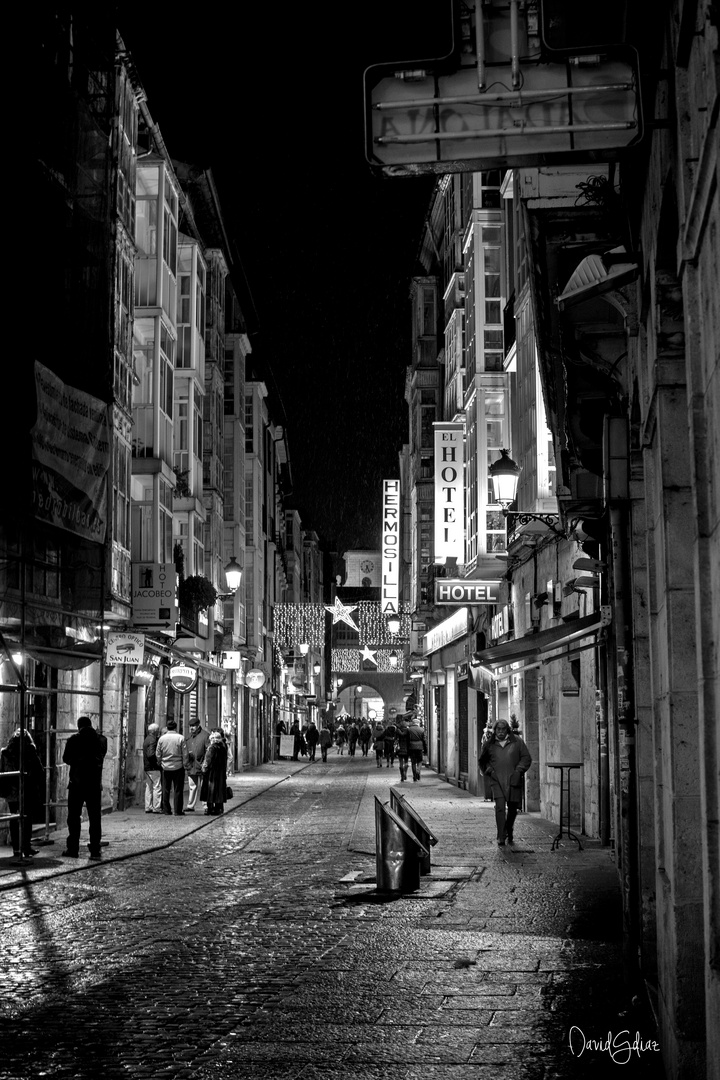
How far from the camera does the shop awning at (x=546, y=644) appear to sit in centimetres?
1695

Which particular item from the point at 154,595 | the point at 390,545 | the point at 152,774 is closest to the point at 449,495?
the point at 154,595

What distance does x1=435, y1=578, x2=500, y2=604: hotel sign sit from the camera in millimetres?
29281

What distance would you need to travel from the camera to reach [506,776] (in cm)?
1880

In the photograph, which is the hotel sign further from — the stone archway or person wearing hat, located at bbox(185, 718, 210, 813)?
the stone archway

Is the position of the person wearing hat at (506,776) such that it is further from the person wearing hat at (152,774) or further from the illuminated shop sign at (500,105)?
the illuminated shop sign at (500,105)

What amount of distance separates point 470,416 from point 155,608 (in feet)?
29.8

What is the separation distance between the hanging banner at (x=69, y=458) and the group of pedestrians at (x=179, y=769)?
504 cm

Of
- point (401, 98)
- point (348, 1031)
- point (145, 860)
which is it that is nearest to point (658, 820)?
point (348, 1031)

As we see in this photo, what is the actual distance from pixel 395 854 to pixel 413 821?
95 centimetres

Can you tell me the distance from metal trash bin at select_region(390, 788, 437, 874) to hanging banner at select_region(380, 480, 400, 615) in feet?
152

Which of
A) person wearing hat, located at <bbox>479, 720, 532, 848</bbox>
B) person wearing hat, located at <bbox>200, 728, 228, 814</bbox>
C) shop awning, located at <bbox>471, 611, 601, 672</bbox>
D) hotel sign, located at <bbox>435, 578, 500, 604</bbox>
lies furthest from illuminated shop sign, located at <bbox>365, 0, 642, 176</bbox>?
hotel sign, located at <bbox>435, 578, 500, 604</bbox>

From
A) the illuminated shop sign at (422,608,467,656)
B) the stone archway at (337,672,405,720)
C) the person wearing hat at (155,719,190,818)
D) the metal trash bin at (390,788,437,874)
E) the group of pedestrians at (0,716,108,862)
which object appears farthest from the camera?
the stone archway at (337,672,405,720)

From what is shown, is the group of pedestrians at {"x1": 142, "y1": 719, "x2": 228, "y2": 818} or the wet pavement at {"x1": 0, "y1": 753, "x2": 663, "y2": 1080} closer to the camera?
the wet pavement at {"x1": 0, "y1": 753, "x2": 663, "y2": 1080}

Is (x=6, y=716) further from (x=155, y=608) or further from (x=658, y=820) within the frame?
(x=658, y=820)
